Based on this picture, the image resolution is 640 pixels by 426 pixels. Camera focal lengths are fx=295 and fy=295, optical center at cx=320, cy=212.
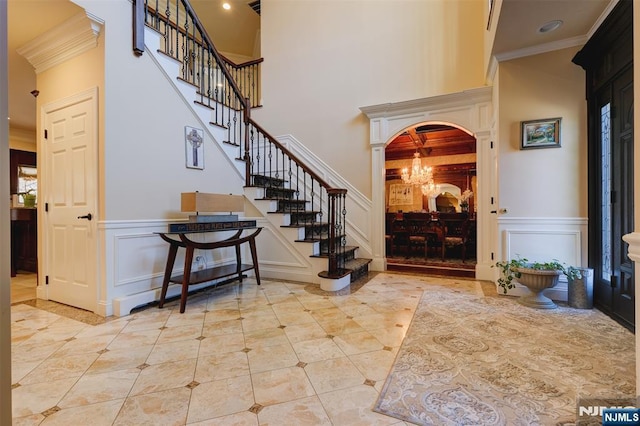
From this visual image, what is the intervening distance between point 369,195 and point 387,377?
3.42m

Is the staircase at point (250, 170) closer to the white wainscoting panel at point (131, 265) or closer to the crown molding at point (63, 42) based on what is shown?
the crown molding at point (63, 42)

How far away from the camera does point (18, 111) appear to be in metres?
4.77

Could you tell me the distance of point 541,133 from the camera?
3.29 m

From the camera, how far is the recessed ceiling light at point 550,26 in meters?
2.86

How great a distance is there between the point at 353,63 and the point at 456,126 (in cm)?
210

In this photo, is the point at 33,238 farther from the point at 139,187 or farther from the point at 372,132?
the point at 372,132

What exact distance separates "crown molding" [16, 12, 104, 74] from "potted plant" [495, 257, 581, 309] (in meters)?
4.82

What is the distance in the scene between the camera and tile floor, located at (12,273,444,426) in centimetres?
148

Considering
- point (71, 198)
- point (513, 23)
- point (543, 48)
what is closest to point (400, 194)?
point (543, 48)

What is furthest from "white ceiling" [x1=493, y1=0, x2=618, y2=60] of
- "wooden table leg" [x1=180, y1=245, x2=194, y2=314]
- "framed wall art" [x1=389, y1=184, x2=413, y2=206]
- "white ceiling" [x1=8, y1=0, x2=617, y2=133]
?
"framed wall art" [x1=389, y1=184, x2=413, y2=206]

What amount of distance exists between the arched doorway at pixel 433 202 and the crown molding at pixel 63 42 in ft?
13.4

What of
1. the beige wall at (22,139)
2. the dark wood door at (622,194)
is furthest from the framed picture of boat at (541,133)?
the beige wall at (22,139)

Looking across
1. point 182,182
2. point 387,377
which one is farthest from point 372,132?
point 387,377

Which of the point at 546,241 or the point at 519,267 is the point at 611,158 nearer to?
the point at 546,241
